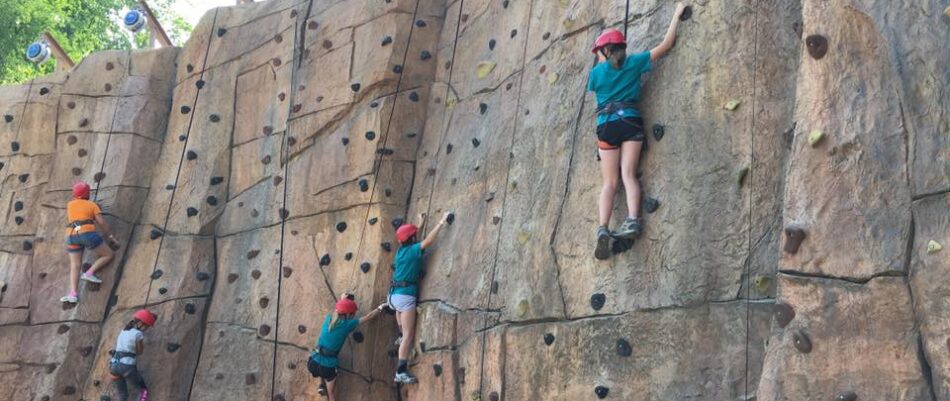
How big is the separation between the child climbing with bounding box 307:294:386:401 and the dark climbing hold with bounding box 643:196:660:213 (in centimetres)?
268

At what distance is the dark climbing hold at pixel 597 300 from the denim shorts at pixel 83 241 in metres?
5.12

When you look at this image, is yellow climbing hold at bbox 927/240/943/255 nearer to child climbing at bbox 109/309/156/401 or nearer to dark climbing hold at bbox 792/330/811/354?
dark climbing hold at bbox 792/330/811/354

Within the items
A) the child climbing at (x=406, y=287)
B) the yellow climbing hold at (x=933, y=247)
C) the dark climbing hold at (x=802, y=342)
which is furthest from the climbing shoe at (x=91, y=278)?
the yellow climbing hold at (x=933, y=247)

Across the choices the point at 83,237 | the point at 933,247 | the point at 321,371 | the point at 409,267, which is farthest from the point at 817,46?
the point at 83,237

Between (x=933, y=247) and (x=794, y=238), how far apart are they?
64 centimetres

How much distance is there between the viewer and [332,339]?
7.16m

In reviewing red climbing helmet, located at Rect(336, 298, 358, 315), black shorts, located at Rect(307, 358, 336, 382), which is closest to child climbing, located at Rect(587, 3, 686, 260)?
red climbing helmet, located at Rect(336, 298, 358, 315)

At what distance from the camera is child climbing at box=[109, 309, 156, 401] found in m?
7.92

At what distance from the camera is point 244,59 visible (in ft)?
31.5

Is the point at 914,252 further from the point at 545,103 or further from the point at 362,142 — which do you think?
the point at 362,142

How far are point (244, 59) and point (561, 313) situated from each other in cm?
518

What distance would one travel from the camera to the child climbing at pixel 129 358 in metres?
7.92

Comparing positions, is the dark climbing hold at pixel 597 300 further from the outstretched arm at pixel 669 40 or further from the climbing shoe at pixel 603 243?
the outstretched arm at pixel 669 40

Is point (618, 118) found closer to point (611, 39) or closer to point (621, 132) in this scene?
point (621, 132)
